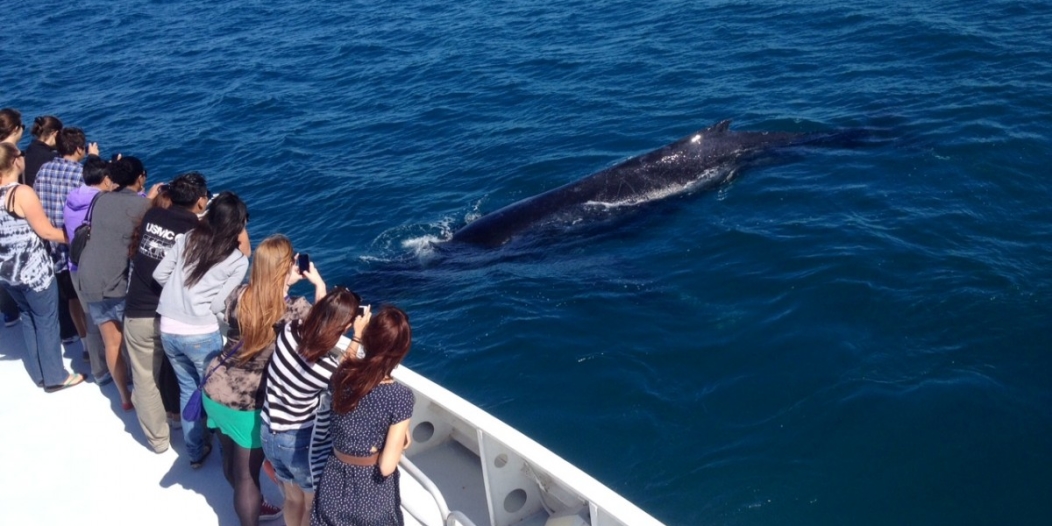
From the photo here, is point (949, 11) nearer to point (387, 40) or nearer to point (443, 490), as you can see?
point (387, 40)

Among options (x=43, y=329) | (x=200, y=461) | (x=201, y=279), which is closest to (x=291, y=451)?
→ (x=201, y=279)

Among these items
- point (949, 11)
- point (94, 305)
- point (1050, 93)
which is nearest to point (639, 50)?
point (949, 11)

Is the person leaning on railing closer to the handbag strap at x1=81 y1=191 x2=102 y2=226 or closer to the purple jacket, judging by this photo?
the purple jacket

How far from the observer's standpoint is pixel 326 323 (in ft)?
16.7

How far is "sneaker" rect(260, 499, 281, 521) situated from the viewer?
6.57 metres

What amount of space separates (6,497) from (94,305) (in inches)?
Answer: 67.4

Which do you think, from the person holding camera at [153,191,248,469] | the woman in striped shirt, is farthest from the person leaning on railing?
the woman in striped shirt

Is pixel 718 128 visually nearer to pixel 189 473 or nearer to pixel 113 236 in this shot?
pixel 113 236

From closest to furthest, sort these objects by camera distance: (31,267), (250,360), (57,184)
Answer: (250,360) → (31,267) → (57,184)

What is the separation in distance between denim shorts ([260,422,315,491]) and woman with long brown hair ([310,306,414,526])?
431 millimetres

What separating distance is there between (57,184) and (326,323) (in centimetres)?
482

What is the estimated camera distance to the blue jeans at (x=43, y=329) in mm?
8031

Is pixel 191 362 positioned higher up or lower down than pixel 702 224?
higher up

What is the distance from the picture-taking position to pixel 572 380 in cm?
1049
